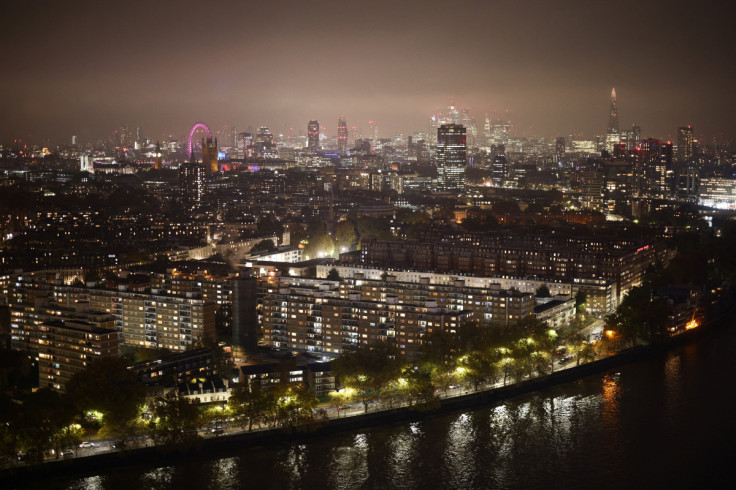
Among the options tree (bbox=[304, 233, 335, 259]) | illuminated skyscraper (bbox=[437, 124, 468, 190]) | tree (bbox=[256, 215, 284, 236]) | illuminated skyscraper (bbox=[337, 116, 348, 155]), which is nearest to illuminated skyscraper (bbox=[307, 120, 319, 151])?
illuminated skyscraper (bbox=[337, 116, 348, 155])

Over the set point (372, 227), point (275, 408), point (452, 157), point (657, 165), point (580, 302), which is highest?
point (452, 157)

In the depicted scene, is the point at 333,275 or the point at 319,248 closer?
the point at 333,275

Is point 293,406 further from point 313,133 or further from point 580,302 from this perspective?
point 313,133

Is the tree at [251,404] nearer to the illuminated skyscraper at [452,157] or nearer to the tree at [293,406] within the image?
the tree at [293,406]

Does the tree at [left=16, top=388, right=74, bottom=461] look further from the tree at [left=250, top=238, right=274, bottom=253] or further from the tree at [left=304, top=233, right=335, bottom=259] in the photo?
the tree at [left=304, top=233, right=335, bottom=259]

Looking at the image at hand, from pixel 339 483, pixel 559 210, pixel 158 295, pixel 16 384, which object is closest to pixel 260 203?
pixel 559 210

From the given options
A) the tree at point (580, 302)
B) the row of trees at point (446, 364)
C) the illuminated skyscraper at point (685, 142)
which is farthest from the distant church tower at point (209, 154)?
the row of trees at point (446, 364)

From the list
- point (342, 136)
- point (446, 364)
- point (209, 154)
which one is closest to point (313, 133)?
point (342, 136)
